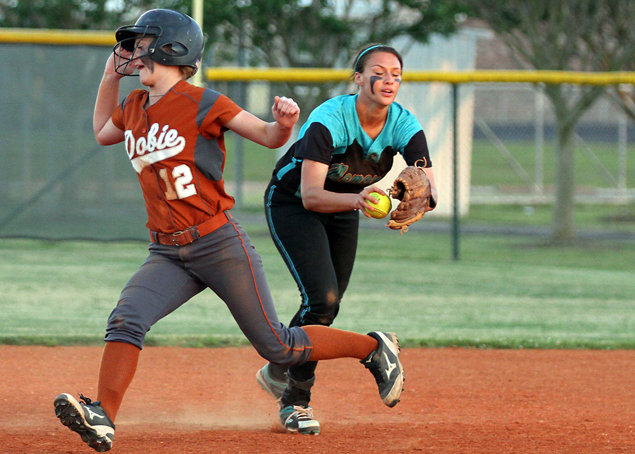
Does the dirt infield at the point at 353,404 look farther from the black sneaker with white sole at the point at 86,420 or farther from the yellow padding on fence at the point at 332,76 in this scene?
the yellow padding on fence at the point at 332,76

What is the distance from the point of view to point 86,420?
3031mm

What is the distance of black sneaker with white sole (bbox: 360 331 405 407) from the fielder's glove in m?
0.58

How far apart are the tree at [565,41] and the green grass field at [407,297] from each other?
151cm

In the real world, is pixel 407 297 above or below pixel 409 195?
below

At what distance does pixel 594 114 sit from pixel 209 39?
27.8 metres

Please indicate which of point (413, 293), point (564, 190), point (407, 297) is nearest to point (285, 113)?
point (407, 297)

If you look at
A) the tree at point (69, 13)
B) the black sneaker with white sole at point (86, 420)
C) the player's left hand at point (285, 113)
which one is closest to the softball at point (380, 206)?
the player's left hand at point (285, 113)

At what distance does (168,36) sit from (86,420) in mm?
1496

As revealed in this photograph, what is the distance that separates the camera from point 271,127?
3.23 meters

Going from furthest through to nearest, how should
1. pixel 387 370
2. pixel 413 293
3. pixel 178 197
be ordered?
pixel 413 293 < pixel 387 370 < pixel 178 197

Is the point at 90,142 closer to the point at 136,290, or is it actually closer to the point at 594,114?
the point at 136,290

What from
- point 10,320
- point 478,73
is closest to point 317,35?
point 478,73

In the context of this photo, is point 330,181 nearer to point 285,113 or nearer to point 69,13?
point 285,113

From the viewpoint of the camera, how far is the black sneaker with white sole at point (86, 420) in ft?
9.86
